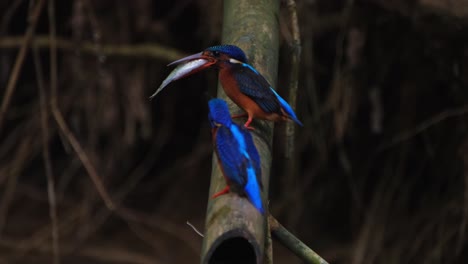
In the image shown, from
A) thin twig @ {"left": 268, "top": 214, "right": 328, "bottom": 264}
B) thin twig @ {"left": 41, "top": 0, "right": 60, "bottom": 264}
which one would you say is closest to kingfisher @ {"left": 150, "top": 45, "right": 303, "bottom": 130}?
thin twig @ {"left": 268, "top": 214, "right": 328, "bottom": 264}

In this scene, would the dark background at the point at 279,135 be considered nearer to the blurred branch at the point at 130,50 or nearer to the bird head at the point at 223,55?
the blurred branch at the point at 130,50

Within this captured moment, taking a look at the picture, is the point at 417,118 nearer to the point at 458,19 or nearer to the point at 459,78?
the point at 459,78

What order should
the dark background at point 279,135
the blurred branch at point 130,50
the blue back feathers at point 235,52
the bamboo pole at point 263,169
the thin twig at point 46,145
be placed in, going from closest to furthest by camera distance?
the bamboo pole at point 263,169
the blue back feathers at point 235,52
the thin twig at point 46,145
the dark background at point 279,135
the blurred branch at point 130,50

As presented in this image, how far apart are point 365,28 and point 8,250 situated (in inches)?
77.6

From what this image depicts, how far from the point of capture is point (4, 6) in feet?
12.5

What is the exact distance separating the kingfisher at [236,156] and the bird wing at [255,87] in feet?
0.22

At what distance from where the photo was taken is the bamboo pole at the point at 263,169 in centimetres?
139

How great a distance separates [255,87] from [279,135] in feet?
6.55

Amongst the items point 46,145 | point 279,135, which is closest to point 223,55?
point 46,145

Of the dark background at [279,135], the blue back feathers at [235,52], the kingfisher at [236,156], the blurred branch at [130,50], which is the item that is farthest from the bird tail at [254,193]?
the blurred branch at [130,50]

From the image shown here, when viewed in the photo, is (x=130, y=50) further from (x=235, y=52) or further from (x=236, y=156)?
(x=236, y=156)

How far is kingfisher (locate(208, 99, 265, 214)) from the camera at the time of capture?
147cm

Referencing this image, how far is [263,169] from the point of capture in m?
1.63

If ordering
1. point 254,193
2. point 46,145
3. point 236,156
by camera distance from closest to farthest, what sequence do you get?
1. point 254,193
2. point 236,156
3. point 46,145
